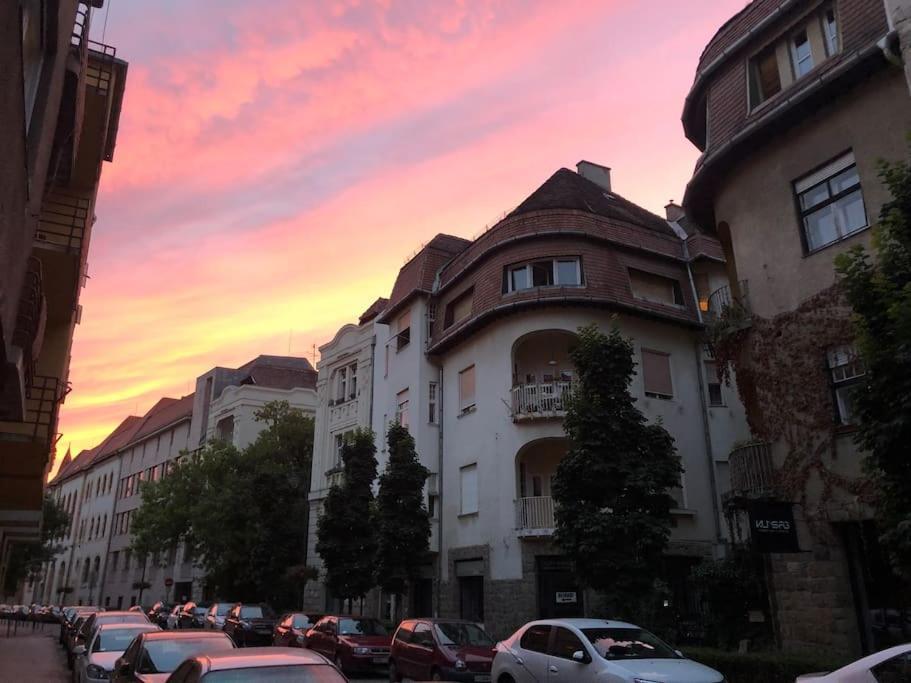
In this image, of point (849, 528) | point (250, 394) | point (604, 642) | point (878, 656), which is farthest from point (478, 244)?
point (250, 394)

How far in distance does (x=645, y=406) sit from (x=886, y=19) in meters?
13.8

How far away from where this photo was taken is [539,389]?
78.3ft

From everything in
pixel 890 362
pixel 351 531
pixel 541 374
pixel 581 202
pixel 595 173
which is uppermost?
pixel 595 173

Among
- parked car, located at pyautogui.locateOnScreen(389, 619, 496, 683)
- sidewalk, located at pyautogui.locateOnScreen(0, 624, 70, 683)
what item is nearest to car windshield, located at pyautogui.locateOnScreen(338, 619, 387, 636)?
parked car, located at pyautogui.locateOnScreen(389, 619, 496, 683)

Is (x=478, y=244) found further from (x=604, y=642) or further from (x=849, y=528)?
(x=604, y=642)

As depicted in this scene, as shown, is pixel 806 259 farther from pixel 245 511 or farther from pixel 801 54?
pixel 245 511

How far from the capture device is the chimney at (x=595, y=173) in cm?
3275

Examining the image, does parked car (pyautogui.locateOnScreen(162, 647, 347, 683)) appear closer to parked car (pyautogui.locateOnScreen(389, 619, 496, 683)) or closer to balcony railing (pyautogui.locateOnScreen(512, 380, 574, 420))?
parked car (pyautogui.locateOnScreen(389, 619, 496, 683))

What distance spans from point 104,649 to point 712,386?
21.0 metres

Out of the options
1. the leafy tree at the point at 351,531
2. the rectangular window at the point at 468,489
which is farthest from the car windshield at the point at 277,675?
the leafy tree at the point at 351,531

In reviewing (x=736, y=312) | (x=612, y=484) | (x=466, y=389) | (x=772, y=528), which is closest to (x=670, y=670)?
(x=772, y=528)

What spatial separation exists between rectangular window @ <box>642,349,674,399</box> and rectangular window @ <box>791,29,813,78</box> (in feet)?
37.7

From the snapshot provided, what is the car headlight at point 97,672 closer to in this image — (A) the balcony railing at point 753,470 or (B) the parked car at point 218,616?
(A) the balcony railing at point 753,470

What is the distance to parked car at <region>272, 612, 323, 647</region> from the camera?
66.2ft
